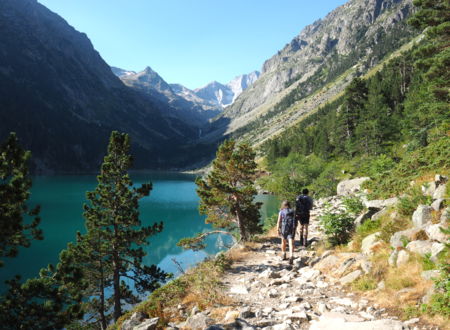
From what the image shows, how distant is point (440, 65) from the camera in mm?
19031

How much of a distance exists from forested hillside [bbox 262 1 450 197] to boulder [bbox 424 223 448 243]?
738 cm

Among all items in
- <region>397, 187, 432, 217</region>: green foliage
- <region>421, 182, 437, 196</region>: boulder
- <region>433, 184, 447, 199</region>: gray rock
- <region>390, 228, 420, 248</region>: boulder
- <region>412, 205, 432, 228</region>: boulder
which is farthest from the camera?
<region>421, 182, 437, 196</region>: boulder

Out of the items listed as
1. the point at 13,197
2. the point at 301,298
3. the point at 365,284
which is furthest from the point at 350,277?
the point at 13,197

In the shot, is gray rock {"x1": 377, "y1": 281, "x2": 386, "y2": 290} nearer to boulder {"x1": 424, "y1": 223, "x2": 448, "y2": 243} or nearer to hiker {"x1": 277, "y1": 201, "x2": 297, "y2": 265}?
boulder {"x1": 424, "y1": 223, "x2": 448, "y2": 243}

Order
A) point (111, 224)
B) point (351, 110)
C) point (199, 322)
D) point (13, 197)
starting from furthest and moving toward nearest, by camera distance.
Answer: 1. point (351, 110)
2. point (111, 224)
3. point (13, 197)
4. point (199, 322)

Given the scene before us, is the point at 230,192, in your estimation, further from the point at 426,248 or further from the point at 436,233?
the point at 426,248

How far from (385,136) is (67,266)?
60508 millimetres

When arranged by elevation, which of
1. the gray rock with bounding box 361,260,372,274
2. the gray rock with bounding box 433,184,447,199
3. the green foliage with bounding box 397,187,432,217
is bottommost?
the gray rock with bounding box 361,260,372,274

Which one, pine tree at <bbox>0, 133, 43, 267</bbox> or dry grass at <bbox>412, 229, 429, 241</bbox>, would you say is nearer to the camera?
dry grass at <bbox>412, 229, 429, 241</bbox>

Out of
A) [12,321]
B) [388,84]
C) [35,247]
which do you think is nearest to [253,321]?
[12,321]

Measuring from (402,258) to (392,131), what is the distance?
57.8 meters

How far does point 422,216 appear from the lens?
9.34 meters

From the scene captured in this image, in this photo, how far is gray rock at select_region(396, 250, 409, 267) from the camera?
25.9 ft

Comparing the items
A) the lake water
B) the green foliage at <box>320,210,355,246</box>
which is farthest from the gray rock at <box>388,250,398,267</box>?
the lake water
